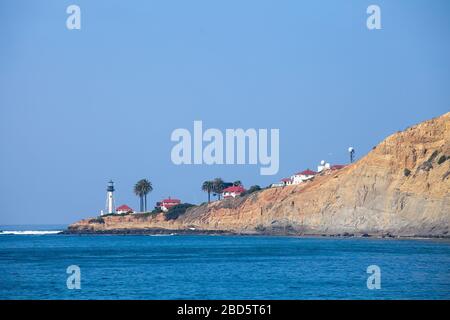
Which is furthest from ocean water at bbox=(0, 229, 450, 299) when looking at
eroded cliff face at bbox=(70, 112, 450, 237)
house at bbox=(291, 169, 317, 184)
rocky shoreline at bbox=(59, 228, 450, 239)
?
house at bbox=(291, 169, 317, 184)

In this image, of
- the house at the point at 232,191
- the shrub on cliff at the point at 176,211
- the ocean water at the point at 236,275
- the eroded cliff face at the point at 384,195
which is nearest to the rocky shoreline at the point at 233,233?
the eroded cliff face at the point at 384,195

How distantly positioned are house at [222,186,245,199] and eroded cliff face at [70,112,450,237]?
27972 mm

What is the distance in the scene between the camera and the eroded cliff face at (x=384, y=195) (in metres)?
130

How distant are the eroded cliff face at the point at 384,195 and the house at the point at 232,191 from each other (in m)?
28.0

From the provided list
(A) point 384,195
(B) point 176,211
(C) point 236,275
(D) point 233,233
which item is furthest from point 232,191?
(C) point 236,275

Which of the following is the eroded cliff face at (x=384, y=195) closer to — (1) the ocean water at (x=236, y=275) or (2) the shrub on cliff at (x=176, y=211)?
(1) the ocean water at (x=236, y=275)

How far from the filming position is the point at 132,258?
93562 millimetres

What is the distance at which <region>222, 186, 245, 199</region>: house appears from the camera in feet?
635

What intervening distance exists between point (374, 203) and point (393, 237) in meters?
6.81

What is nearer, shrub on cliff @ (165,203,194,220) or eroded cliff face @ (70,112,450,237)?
eroded cliff face @ (70,112,450,237)

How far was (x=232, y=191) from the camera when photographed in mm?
196375

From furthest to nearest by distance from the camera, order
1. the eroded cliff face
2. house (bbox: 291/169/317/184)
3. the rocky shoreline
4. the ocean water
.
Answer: house (bbox: 291/169/317/184)
the rocky shoreline
the eroded cliff face
the ocean water

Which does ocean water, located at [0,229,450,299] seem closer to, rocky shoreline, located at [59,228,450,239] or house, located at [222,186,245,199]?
rocky shoreline, located at [59,228,450,239]
